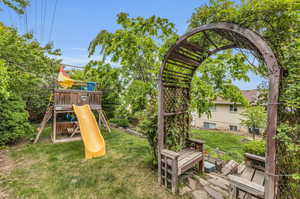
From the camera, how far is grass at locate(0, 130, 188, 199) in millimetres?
2619

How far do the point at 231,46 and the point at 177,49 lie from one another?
3.06 ft

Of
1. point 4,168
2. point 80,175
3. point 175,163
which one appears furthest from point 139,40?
point 4,168

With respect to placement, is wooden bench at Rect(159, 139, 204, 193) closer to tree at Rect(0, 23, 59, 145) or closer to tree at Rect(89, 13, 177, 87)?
tree at Rect(89, 13, 177, 87)

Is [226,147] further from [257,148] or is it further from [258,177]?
[258,177]

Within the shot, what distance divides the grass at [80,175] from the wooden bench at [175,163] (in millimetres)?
200

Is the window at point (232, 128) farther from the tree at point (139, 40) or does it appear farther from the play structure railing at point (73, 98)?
the tree at point (139, 40)

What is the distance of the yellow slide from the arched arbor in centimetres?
249

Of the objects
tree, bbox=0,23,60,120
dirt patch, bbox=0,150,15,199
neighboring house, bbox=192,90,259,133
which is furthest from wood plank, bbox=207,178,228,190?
neighboring house, bbox=192,90,259,133

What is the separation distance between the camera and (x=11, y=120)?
5.21 meters

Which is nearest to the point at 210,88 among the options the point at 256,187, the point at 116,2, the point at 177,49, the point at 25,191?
the point at 177,49

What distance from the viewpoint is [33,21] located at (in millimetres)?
7273

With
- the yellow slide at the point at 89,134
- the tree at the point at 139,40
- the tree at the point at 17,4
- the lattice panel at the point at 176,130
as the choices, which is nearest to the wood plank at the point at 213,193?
the lattice panel at the point at 176,130

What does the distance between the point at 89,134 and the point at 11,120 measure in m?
3.07

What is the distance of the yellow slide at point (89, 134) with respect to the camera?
4.36 m
